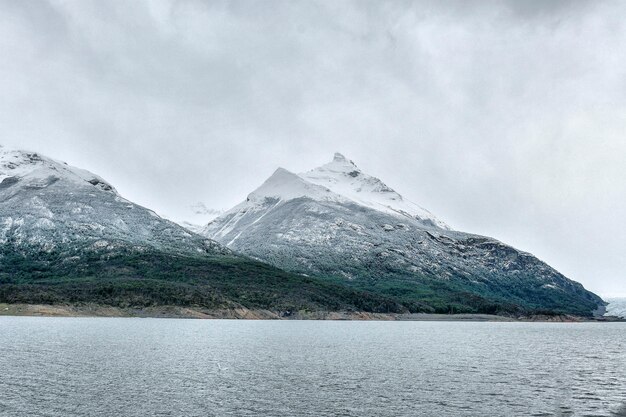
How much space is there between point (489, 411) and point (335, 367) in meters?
48.7

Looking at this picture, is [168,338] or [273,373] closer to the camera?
[273,373]

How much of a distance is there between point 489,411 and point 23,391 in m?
60.0

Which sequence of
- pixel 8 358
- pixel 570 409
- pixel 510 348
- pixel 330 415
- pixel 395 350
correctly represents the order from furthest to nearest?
1. pixel 510 348
2. pixel 395 350
3. pixel 8 358
4. pixel 570 409
5. pixel 330 415

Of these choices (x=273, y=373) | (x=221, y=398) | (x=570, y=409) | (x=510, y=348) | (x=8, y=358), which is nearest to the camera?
(x=570, y=409)

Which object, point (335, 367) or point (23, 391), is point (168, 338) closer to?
point (335, 367)

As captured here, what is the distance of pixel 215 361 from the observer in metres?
125

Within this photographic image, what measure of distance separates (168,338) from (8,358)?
73595 mm

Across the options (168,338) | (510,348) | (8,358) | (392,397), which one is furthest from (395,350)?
(8,358)

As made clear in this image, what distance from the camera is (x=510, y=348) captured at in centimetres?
18138

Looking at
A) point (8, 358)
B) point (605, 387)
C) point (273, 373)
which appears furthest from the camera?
point (8, 358)

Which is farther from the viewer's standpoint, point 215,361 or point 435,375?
point 215,361

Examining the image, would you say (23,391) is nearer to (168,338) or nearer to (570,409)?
(570,409)

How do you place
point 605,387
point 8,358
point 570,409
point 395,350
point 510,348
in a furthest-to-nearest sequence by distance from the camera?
point 510,348, point 395,350, point 8,358, point 605,387, point 570,409

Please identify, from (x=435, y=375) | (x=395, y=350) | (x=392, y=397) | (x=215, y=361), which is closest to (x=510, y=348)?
(x=395, y=350)
